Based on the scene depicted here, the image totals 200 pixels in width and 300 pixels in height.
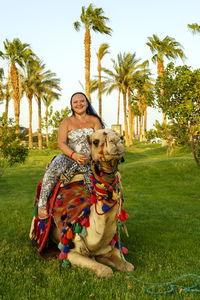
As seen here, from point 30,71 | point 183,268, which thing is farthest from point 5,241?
point 30,71

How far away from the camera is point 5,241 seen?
6.88 meters

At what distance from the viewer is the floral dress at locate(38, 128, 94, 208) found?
17.6 ft

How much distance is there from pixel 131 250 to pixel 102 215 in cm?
242

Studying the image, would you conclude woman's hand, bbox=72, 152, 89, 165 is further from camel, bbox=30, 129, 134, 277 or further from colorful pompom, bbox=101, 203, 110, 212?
colorful pompom, bbox=101, 203, 110, 212

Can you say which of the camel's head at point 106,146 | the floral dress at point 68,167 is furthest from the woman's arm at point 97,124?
the camel's head at point 106,146

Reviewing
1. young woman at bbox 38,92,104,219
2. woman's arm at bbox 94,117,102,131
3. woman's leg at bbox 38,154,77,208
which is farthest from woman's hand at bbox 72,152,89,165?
woman's arm at bbox 94,117,102,131

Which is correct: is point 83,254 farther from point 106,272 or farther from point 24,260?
point 24,260

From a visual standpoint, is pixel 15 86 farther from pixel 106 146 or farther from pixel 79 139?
pixel 106 146

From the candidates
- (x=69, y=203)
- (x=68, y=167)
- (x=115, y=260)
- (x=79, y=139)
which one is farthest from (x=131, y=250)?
(x=79, y=139)

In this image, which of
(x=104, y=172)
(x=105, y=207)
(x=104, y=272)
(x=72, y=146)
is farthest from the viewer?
(x=72, y=146)

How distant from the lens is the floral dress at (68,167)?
212 inches

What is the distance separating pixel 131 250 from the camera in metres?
6.22

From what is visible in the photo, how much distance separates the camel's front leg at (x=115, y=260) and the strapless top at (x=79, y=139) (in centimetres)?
172

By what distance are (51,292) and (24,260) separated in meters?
1.67
